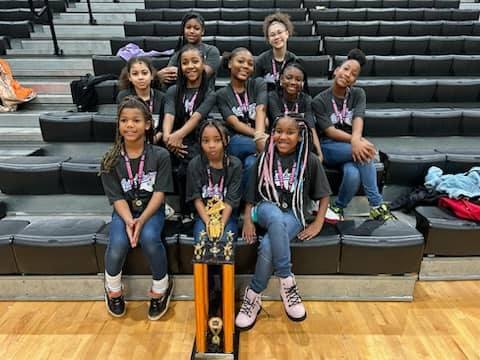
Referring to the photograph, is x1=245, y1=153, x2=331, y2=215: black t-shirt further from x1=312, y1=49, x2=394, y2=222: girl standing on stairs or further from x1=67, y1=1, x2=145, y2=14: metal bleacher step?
x1=67, y1=1, x2=145, y2=14: metal bleacher step

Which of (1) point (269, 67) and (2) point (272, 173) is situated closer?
(2) point (272, 173)

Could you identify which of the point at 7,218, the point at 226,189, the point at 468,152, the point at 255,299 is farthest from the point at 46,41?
the point at 468,152

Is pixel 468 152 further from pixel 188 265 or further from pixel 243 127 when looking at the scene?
pixel 188 265

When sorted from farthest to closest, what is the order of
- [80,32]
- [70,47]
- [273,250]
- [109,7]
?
[109,7] < [80,32] < [70,47] < [273,250]

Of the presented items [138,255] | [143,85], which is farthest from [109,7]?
[138,255]

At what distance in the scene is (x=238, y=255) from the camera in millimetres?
887

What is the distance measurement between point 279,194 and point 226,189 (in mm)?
120

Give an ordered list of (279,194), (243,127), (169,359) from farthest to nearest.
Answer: (243,127), (279,194), (169,359)

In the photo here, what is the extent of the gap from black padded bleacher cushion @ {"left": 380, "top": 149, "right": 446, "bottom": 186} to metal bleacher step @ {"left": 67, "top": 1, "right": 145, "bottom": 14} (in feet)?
6.67

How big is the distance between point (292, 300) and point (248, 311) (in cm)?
10

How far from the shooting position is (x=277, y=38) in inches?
44.3

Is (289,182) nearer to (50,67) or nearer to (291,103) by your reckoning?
(291,103)

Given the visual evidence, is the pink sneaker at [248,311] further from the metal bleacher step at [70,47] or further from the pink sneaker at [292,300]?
the metal bleacher step at [70,47]

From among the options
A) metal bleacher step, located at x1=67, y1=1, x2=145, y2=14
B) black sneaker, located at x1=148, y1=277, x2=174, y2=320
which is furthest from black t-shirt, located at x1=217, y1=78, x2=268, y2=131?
metal bleacher step, located at x1=67, y1=1, x2=145, y2=14
